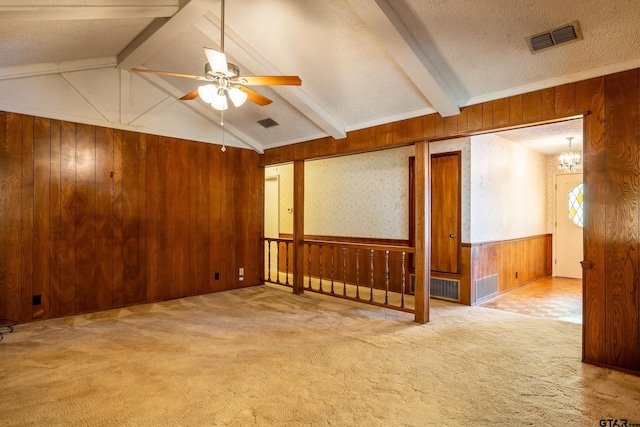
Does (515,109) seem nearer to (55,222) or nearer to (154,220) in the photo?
(154,220)

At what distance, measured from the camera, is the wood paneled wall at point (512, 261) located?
16.7 ft

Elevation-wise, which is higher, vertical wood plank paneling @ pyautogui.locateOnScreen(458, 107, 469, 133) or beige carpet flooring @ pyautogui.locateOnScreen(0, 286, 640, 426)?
vertical wood plank paneling @ pyautogui.locateOnScreen(458, 107, 469, 133)

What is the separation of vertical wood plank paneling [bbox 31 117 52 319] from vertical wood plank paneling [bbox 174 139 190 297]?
4.83 ft

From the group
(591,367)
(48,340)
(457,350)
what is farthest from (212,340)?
(591,367)

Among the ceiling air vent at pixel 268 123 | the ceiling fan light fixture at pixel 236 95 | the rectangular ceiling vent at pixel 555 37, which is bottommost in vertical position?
the ceiling fan light fixture at pixel 236 95

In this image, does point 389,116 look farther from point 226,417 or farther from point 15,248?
point 15,248

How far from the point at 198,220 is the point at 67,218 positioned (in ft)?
5.62

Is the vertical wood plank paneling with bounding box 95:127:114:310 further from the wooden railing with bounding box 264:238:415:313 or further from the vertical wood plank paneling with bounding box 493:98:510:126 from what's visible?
the vertical wood plank paneling with bounding box 493:98:510:126

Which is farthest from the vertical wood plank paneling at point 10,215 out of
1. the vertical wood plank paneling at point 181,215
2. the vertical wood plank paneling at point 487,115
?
the vertical wood plank paneling at point 487,115

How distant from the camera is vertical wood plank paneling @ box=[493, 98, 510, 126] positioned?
3.33m

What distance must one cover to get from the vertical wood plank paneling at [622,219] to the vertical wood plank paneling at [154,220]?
5.32 m

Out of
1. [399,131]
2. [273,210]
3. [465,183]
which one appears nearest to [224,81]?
[399,131]

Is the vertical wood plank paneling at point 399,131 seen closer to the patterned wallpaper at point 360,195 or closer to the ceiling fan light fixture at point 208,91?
the patterned wallpaper at point 360,195

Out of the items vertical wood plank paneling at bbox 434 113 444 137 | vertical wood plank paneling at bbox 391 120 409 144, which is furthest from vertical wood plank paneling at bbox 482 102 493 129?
vertical wood plank paneling at bbox 391 120 409 144
